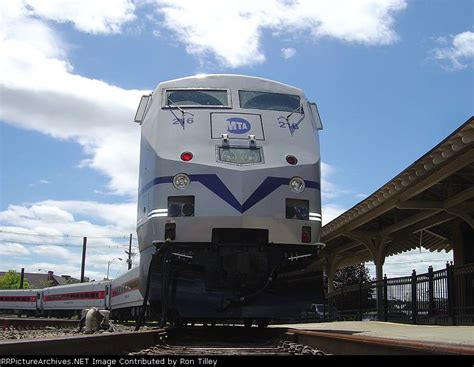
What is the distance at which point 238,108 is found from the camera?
10.4m

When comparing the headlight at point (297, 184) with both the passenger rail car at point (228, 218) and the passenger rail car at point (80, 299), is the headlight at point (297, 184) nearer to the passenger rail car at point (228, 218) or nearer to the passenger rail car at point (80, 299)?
the passenger rail car at point (228, 218)

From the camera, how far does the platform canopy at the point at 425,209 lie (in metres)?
11.5

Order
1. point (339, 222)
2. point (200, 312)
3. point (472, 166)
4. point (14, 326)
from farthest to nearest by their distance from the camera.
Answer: point (339, 222) < point (14, 326) < point (472, 166) < point (200, 312)

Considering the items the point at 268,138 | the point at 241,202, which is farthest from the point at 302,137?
the point at 241,202

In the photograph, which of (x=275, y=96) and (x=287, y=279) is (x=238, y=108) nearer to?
(x=275, y=96)

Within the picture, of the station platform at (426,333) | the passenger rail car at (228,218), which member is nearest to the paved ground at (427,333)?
the station platform at (426,333)

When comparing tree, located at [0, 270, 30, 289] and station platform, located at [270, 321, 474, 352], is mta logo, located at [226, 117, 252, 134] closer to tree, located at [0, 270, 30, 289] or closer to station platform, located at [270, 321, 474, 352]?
station platform, located at [270, 321, 474, 352]

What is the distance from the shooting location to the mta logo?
32.5 feet

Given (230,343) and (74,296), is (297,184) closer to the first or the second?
(230,343)

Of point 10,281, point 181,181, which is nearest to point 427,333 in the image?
point 181,181

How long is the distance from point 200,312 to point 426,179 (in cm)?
668

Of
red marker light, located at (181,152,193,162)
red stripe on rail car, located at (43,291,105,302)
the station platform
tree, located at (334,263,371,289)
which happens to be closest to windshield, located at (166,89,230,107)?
red marker light, located at (181,152,193,162)

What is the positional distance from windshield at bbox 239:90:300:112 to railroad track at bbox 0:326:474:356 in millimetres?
4081

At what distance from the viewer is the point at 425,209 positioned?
15312 mm
